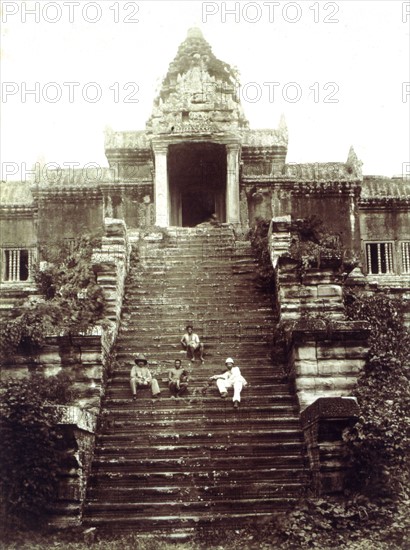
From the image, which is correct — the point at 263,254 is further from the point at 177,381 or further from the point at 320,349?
the point at 177,381

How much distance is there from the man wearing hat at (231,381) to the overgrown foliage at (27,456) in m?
3.03

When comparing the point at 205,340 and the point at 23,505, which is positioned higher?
the point at 205,340

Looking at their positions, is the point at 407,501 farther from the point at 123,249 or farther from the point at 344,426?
the point at 123,249

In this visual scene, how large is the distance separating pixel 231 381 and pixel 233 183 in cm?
1297

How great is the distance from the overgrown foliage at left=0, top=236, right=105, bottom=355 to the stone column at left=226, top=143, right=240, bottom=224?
25.7 feet

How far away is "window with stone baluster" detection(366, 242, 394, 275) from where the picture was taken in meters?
27.5

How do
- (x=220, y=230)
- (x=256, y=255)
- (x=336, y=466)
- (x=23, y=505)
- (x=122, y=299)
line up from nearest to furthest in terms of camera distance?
(x=23, y=505), (x=336, y=466), (x=122, y=299), (x=256, y=255), (x=220, y=230)

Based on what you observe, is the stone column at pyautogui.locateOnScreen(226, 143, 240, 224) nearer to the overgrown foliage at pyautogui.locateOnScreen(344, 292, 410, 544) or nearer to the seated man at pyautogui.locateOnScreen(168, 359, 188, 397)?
the seated man at pyautogui.locateOnScreen(168, 359, 188, 397)

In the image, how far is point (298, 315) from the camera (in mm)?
13773

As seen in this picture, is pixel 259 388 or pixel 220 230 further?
pixel 220 230

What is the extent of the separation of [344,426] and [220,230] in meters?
9.37

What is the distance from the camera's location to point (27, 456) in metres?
9.94

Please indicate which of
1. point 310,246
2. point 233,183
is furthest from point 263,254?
point 233,183

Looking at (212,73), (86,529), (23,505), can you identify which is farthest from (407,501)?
(212,73)
